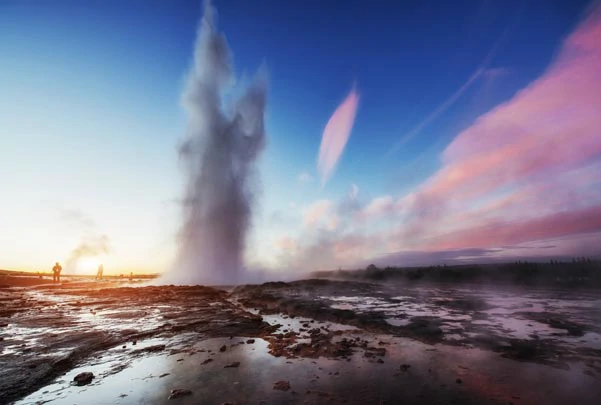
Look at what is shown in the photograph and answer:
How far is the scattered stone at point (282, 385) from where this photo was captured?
7786 mm

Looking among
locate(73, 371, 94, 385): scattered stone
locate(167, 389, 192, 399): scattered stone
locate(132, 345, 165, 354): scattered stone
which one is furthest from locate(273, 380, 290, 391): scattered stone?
locate(132, 345, 165, 354): scattered stone

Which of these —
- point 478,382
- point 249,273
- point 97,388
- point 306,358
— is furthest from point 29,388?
point 249,273

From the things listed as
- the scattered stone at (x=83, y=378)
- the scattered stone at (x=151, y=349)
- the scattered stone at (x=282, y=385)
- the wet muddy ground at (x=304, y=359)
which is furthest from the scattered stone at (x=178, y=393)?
the scattered stone at (x=151, y=349)

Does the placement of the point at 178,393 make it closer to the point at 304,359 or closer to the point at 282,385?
the point at 282,385

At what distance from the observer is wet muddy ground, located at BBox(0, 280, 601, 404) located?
7410mm

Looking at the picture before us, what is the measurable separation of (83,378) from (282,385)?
5903mm

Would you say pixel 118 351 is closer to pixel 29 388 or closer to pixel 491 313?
pixel 29 388

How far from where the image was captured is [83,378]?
835 centimetres

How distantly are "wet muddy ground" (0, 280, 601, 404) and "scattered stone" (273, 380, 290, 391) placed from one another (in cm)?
4

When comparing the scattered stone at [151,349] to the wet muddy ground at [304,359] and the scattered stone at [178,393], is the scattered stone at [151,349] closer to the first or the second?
the wet muddy ground at [304,359]

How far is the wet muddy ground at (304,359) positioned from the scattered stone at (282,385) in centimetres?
4

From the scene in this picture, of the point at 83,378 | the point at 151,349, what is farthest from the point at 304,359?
the point at 83,378

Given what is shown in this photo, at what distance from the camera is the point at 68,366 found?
377 inches

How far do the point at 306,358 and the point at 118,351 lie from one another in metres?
7.42
